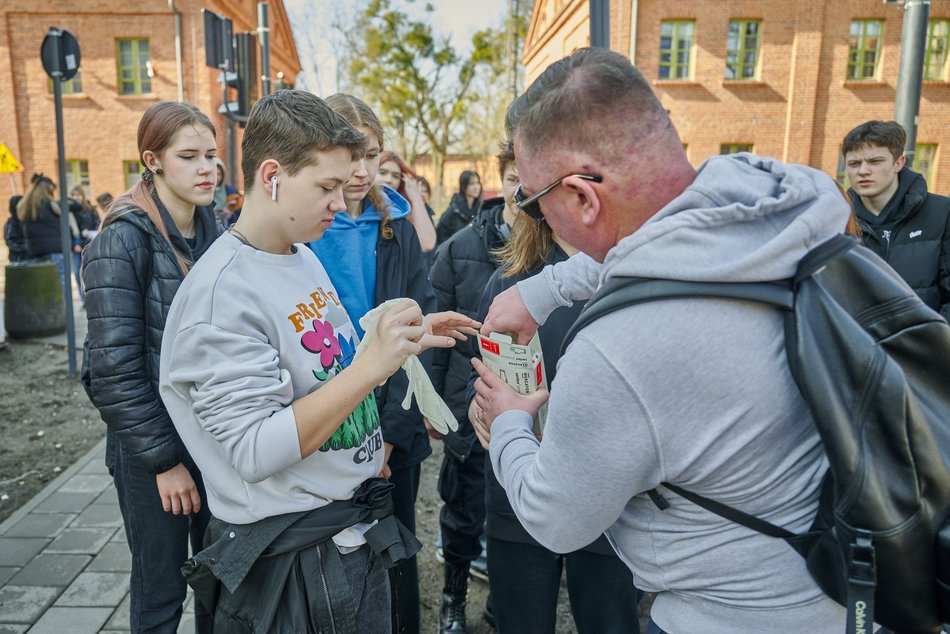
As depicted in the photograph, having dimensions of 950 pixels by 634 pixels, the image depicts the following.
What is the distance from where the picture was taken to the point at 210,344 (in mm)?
1502

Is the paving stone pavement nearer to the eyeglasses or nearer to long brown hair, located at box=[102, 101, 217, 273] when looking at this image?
long brown hair, located at box=[102, 101, 217, 273]

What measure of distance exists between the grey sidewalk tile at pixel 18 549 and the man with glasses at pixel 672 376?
352 centimetres

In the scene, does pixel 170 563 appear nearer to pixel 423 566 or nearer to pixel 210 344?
pixel 210 344

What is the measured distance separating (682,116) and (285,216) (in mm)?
20579

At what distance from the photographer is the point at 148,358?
2299mm

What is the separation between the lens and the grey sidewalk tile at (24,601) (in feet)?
10.1

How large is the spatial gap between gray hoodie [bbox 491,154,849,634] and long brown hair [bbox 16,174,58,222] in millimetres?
10742

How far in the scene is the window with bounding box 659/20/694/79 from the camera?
2033 cm

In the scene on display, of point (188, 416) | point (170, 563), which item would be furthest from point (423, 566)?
point (188, 416)

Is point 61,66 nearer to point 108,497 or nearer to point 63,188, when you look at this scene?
point 63,188

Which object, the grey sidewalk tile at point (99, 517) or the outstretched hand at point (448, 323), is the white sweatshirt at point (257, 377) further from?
the grey sidewalk tile at point (99, 517)

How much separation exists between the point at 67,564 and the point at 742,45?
73.1ft

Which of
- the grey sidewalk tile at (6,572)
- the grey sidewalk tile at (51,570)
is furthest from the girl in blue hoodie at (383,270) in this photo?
the grey sidewalk tile at (6,572)

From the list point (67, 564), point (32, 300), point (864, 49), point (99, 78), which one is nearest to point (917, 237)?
point (67, 564)
